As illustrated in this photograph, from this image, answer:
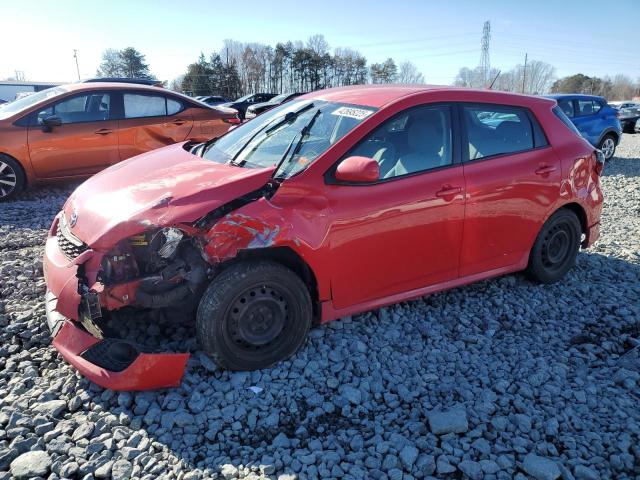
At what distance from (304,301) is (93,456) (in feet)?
4.78

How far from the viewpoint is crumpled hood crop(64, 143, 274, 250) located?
2891 mm

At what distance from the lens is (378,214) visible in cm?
336

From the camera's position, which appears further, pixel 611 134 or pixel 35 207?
pixel 611 134

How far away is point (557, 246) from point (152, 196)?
3.61m

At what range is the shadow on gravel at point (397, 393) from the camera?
2.60 metres

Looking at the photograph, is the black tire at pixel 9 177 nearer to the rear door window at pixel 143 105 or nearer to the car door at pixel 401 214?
the rear door window at pixel 143 105

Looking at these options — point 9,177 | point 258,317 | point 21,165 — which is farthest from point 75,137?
point 258,317

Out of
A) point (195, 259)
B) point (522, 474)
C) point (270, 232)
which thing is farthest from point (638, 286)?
point (195, 259)

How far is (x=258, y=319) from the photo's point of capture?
3.18 meters

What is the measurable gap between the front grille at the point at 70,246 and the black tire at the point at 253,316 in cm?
85

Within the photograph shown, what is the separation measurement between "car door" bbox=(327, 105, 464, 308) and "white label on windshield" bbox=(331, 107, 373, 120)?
16cm

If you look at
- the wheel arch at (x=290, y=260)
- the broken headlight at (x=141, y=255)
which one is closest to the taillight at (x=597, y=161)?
the wheel arch at (x=290, y=260)

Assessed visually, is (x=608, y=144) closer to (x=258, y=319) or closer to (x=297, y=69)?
(x=258, y=319)

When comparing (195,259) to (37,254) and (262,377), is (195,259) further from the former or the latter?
(37,254)
